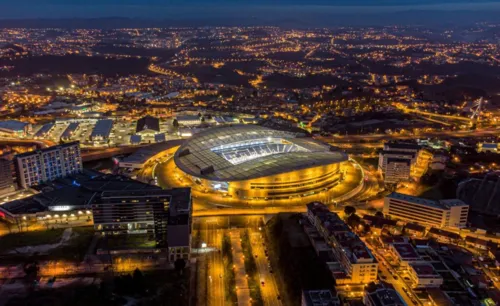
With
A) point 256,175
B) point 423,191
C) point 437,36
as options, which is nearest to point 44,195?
point 256,175

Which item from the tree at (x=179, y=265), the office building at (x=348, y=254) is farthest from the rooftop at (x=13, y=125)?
the office building at (x=348, y=254)

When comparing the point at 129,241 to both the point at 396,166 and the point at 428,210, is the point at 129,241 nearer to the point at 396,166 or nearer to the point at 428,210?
the point at 428,210

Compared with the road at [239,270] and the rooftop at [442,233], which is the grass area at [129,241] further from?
the rooftop at [442,233]

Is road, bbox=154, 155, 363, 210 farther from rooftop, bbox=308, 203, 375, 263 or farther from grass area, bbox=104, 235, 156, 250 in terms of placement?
grass area, bbox=104, 235, 156, 250

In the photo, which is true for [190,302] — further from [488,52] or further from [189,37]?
[189,37]

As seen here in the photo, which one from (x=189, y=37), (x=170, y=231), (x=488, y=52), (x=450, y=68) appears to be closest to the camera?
(x=170, y=231)

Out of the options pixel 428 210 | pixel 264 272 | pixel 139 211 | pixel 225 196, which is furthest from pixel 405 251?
pixel 139 211

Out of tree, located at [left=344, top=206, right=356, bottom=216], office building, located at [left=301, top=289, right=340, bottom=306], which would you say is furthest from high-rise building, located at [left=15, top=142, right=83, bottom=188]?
office building, located at [left=301, top=289, right=340, bottom=306]
